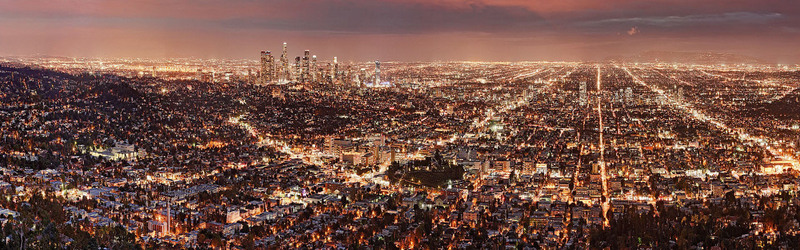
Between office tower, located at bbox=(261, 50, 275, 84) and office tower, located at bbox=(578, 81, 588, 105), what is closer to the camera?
office tower, located at bbox=(578, 81, 588, 105)

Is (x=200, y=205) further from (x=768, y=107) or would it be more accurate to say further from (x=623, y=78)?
(x=623, y=78)

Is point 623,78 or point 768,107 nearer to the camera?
point 768,107

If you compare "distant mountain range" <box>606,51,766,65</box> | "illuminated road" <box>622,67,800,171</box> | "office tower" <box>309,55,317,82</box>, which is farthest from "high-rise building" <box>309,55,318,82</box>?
"distant mountain range" <box>606,51,766,65</box>

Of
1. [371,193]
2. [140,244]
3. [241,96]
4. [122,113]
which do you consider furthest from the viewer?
[241,96]

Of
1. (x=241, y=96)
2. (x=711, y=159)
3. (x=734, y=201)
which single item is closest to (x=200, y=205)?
(x=734, y=201)

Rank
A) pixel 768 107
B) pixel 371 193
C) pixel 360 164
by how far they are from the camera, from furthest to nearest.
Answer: pixel 768 107, pixel 360 164, pixel 371 193

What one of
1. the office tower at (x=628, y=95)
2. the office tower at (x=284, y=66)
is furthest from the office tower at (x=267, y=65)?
the office tower at (x=628, y=95)

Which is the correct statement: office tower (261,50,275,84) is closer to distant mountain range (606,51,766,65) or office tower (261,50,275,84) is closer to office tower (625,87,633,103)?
office tower (625,87,633,103)
